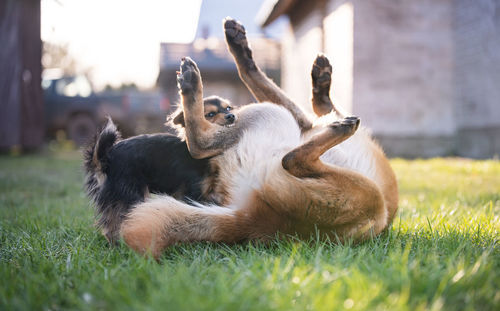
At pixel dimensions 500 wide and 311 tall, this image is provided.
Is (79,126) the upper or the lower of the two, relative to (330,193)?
lower

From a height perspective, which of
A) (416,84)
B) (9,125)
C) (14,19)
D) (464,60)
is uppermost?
(14,19)

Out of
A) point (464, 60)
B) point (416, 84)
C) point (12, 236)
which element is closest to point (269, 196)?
point (12, 236)

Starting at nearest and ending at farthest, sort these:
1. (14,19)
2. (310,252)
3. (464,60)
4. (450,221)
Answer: (310,252), (450,221), (464,60), (14,19)

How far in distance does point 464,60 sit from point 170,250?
8.35 meters

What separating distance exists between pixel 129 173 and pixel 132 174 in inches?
0.6

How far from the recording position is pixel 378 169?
224 centimetres

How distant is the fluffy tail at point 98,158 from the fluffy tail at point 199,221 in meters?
0.33

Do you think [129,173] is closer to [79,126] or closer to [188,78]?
[188,78]

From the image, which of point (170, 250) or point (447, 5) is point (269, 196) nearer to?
point (170, 250)

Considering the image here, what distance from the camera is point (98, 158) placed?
79.3 inches

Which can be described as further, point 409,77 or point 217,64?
point 217,64

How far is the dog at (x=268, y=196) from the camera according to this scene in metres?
1.78

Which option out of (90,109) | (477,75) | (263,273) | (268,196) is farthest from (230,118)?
Result: (90,109)

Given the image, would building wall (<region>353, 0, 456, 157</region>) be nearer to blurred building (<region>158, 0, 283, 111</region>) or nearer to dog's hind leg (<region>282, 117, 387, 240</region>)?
dog's hind leg (<region>282, 117, 387, 240</region>)
